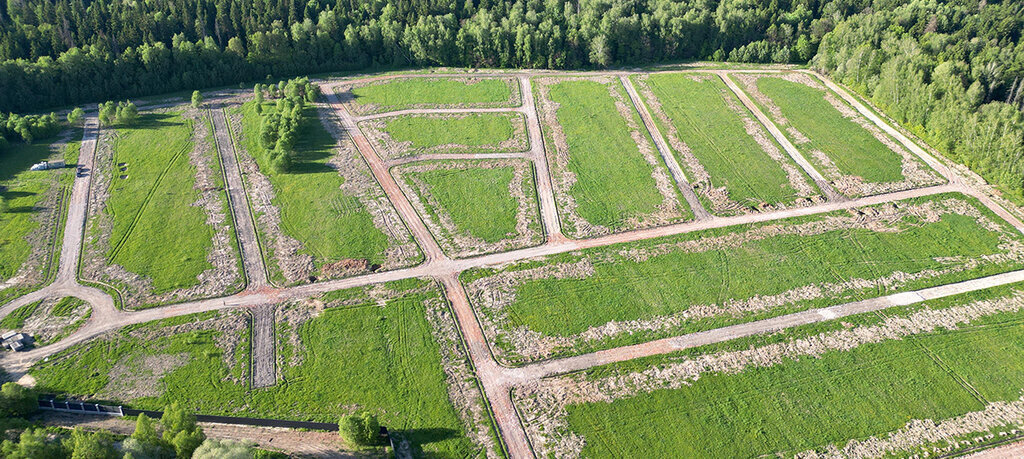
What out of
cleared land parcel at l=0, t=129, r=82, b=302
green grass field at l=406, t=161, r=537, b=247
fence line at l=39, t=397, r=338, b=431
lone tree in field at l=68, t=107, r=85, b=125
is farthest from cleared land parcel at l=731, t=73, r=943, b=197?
lone tree in field at l=68, t=107, r=85, b=125

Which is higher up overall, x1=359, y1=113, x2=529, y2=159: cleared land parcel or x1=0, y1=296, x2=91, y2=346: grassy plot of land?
x1=359, y1=113, x2=529, y2=159: cleared land parcel

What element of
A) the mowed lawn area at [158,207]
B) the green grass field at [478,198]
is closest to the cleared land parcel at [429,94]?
the green grass field at [478,198]

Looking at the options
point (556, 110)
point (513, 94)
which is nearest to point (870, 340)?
point (556, 110)

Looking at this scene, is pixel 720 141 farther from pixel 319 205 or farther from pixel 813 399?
pixel 319 205

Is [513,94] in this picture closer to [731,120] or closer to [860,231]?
[731,120]

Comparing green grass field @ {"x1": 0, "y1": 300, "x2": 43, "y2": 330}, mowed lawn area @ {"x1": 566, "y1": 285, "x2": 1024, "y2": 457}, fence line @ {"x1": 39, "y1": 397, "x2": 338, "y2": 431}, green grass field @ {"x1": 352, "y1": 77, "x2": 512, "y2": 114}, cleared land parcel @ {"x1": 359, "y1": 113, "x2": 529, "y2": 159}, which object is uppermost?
green grass field @ {"x1": 352, "y1": 77, "x2": 512, "y2": 114}

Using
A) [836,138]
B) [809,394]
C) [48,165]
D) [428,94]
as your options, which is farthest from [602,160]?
[48,165]

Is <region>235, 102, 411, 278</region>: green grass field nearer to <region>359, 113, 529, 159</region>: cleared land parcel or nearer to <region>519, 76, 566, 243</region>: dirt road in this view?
<region>359, 113, 529, 159</region>: cleared land parcel
